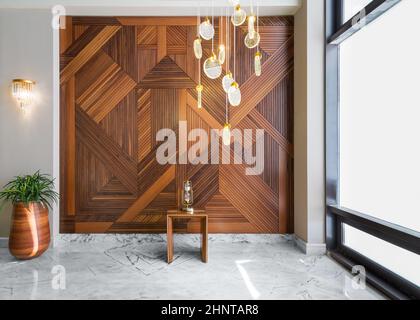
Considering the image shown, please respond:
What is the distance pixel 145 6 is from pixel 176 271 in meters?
3.08

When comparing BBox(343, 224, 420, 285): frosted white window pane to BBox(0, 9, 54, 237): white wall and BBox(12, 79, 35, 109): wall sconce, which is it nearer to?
BBox(0, 9, 54, 237): white wall

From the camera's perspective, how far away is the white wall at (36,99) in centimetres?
325

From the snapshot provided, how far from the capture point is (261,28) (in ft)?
11.1

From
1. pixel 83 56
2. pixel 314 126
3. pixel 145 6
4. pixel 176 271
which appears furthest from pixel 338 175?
pixel 83 56

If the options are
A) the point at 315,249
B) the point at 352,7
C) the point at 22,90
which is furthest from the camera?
the point at 22,90

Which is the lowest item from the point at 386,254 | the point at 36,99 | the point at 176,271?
the point at 176,271

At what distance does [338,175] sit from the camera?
9.89ft

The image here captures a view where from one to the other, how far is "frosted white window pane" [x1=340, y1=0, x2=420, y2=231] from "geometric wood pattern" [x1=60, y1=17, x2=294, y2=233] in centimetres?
75

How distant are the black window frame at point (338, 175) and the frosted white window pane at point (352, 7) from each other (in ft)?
0.17

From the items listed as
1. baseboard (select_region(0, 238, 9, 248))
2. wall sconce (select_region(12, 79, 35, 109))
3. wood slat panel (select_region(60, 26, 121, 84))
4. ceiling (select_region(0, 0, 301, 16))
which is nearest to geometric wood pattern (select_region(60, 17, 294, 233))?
wood slat panel (select_region(60, 26, 121, 84))

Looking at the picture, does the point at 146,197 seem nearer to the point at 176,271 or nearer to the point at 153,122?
the point at 153,122

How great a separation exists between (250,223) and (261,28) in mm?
2558

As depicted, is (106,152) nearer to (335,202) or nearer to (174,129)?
(174,129)

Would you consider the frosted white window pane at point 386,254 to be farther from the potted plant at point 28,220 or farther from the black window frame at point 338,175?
the potted plant at point 28,220
